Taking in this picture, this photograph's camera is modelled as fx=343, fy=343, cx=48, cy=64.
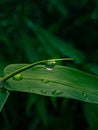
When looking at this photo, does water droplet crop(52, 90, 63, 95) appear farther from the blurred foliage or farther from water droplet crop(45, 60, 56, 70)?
the blurred foliage

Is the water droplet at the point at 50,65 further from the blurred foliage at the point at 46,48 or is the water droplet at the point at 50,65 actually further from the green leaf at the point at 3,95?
the blurred foliage at the point at 46,48

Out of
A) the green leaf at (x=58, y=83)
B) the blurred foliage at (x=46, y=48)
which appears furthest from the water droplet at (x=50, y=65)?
the blurred foliage at (x=46, y=48)

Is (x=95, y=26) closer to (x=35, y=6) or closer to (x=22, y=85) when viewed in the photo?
(x=35, y=6)

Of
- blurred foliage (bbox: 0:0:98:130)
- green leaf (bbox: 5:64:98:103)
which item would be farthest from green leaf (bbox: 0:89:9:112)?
blurred foliage (bbox: 0:0:98:130)

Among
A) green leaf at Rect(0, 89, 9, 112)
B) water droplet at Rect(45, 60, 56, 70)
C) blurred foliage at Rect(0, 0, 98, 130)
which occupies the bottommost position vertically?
green leaf at Rect(0, 89, 9, 112)

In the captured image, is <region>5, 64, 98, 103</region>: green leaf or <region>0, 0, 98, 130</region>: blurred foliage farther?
<region>0, 0, 98, 130</region>: blurred foliage

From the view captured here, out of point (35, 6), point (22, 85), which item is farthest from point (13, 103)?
point (22, 85)

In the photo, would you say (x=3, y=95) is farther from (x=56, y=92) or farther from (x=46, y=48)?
(x=46, y=48)
